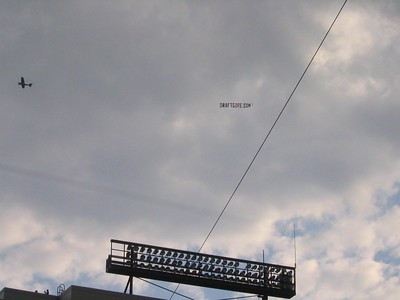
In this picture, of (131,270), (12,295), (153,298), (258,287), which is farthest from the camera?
(258,287)

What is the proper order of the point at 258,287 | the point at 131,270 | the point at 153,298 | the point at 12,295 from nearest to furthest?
the point at 12,295
the point at 153,298
the point at 131,270
the point at 258,287

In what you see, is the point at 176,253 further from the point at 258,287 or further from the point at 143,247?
the point at 258,287

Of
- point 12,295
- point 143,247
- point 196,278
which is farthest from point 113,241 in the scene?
point 12,295

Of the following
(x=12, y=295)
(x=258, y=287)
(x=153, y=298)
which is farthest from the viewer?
(x=258, y=287)

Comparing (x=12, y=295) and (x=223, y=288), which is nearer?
(x=12, y=295)

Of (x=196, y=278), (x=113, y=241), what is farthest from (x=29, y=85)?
(x=196, y=278)

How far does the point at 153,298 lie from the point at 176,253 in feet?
32.4

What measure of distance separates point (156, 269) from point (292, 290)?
1229 centimetres

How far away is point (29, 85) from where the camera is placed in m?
70.9

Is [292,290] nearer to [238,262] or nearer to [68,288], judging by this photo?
[238,262]

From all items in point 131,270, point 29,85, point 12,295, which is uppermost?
point 29,85

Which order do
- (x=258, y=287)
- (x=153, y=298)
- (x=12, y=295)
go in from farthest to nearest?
(x=258, y=287)
(x=153, y=298)
(x=12, y=295)

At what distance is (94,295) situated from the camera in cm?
5716

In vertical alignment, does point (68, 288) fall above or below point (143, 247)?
below
